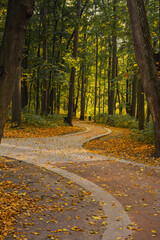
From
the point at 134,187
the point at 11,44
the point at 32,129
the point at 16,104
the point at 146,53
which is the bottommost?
the point at 134,187

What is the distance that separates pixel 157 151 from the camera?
32.3ft

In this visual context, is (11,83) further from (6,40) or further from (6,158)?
(6,158)

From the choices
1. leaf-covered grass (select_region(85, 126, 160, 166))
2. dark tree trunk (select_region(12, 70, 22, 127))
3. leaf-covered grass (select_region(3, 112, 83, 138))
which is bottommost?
leaf-covered grass (select_region(85, 126, 160, 166))

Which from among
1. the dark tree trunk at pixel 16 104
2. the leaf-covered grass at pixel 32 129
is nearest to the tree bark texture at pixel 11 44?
the leaf-covered grass at pixel 32 129

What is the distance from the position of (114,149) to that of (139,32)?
5.59 metres

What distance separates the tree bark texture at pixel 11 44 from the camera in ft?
11.1

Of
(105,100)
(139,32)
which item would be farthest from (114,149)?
(105,100)

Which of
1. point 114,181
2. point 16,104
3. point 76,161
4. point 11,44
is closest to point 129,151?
point 76,161

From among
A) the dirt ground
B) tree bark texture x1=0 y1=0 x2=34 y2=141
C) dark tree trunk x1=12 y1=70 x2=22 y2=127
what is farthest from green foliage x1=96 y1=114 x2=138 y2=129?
tree bark texture x1=0 y1=0 x2=34 y2=141

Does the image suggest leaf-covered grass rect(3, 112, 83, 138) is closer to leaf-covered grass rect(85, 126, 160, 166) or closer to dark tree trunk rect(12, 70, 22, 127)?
dark tree trunk rect(12, 70, 22, 127)

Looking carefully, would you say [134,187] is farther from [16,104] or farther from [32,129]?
[16,104]

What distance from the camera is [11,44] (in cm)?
340

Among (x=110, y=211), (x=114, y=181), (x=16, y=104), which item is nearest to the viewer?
(x=110, y=211)

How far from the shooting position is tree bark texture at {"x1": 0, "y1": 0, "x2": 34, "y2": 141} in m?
3.37
